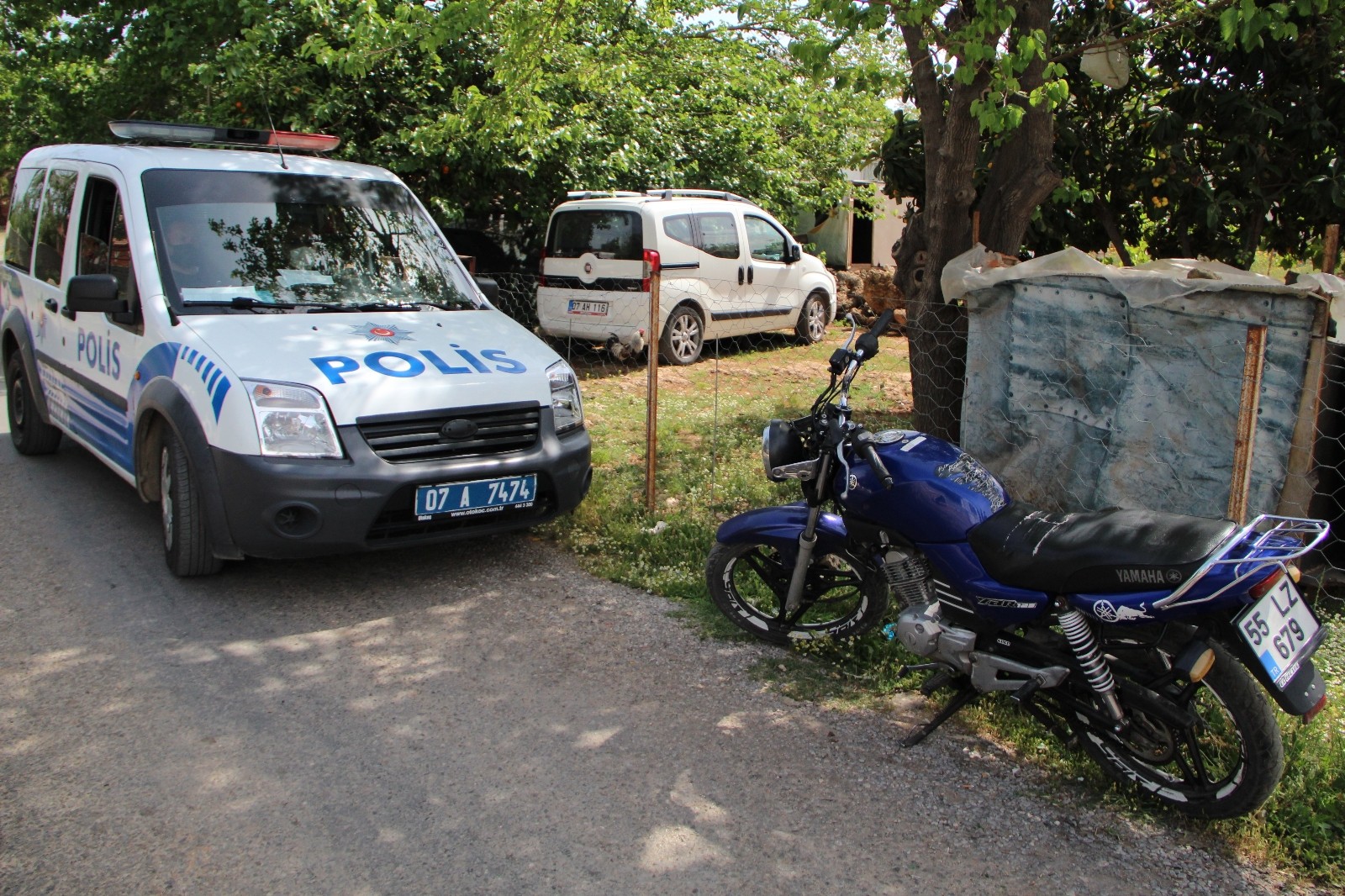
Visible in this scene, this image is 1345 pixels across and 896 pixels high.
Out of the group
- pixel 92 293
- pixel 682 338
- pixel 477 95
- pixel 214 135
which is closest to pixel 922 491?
pixel 92 293

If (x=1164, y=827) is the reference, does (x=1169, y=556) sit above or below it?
above

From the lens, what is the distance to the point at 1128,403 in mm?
5359

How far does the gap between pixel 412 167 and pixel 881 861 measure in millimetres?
10391

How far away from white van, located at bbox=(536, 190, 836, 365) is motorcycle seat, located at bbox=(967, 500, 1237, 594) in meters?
7.32

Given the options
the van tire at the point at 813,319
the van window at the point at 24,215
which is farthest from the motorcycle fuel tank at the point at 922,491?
the van tire at the point at 813,319

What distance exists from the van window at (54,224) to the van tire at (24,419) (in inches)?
32.6

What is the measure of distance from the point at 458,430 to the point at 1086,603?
2904 mm

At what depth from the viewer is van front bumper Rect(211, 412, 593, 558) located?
471 centimetres

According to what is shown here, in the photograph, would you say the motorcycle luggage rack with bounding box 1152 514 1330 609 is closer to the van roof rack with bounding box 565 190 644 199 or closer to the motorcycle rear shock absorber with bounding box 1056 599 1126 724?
the motorcycle rear shock absorber with bounding box 1056 599 1126 724

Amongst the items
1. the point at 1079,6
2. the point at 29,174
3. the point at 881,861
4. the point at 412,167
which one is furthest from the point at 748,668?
the point at 412,167

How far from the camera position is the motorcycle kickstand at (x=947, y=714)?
3.75 meters

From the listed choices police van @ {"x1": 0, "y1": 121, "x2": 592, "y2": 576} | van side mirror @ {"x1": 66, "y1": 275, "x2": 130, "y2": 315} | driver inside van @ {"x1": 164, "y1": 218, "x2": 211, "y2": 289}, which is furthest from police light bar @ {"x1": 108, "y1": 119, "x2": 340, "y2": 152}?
van side mirror @ {"x1": 66, "y1": 275, "x2": 130, "y2": 315}

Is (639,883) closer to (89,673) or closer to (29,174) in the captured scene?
(89,673)

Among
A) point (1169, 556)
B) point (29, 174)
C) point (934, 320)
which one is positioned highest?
point (29, 174)
